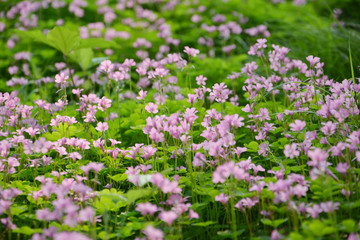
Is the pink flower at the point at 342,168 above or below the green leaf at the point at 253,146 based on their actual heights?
above

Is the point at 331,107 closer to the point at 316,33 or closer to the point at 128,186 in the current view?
the point at 128,186

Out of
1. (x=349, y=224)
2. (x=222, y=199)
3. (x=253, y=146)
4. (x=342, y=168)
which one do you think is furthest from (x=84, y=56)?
(x=349, y=224)

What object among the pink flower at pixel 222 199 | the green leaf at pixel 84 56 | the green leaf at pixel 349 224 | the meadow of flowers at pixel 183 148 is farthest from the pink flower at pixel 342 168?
the green leaf at pixel 84 56

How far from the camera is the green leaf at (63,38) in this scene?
3.36 meters

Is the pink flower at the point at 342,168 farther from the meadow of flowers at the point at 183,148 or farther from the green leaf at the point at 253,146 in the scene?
the green leaf at the point at 253,146

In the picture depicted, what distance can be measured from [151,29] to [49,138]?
4484mm

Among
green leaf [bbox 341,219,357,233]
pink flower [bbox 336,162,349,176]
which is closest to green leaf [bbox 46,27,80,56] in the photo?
pink flower [bbox 336,162,349,176]

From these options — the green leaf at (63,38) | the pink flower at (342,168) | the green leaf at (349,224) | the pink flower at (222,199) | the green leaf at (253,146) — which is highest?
the green leaf at (63,38)

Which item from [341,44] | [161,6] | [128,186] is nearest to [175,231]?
[128,186]

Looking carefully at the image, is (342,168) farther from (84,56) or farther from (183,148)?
(84,56)

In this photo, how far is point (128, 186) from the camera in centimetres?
275

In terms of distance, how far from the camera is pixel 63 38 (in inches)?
134

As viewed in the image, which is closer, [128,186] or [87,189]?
[87,189]

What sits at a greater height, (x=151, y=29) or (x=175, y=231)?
(x=151, y=29)
